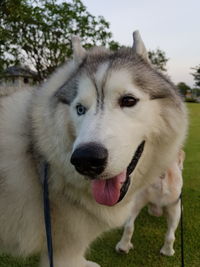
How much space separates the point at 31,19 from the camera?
17.5 meters

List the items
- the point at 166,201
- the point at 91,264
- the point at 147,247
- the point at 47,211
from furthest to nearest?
the point at 147,247, the point at 166,201, the point at 91,264, the point at 47,211

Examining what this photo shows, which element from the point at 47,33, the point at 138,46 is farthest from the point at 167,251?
the point at 47,33

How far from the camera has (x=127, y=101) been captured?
1818 mm

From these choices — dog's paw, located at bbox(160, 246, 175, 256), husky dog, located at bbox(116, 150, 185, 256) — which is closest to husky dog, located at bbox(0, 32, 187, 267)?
husky dog, located at bbox(116, 150, 185, 256)

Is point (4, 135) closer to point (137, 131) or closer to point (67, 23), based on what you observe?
point (137, 131)

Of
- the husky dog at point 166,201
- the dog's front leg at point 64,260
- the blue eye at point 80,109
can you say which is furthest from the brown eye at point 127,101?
the husky dog at point 166,201

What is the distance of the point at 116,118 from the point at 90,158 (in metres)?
0.37

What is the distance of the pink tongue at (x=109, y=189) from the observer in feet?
5.86

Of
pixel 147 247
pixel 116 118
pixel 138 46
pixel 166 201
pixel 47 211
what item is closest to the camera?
pixel 116 118

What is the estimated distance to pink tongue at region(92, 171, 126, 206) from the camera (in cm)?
179

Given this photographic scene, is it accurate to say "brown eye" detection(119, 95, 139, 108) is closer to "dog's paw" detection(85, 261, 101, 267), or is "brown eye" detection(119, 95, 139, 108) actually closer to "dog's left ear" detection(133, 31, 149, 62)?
"dog's left ear" detection(133, 31, 149, 62)

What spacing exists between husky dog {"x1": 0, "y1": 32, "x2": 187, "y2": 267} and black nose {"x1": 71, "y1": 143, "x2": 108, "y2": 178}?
103 mm

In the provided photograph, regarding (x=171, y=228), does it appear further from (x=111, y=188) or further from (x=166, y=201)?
(x=111, y=188)

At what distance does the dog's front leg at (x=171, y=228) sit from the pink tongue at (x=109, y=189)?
4.97ft
